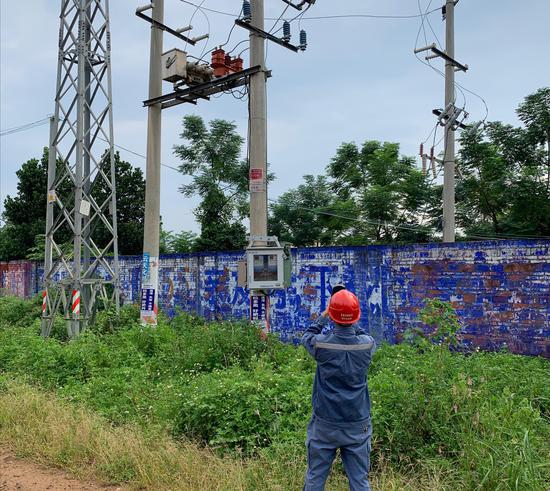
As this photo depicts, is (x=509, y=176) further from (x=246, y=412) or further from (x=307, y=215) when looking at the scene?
(x=246, y=412)

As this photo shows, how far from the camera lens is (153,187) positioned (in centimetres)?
1092

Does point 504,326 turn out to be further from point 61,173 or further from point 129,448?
point 61,173

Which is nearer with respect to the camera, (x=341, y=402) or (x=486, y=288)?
(x=341, y=402)

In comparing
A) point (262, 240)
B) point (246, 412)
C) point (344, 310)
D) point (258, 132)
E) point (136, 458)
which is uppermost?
point (258, 132)

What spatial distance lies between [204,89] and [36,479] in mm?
7766

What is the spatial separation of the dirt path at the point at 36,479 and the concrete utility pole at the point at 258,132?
4.96 meters

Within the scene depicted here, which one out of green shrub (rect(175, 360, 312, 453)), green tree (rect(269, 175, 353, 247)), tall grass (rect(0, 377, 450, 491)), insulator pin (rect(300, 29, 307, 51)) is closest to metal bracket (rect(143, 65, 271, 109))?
insulator pin (rect(300, 29, 307, 51))

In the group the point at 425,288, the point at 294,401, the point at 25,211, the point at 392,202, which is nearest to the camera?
the point at 294,401

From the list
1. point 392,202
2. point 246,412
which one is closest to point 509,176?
point 392,202

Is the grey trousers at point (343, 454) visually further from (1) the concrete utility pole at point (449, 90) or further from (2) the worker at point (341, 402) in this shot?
(1) the concrete utility pole at point (449, 90)

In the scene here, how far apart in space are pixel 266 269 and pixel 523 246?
4.17 meters

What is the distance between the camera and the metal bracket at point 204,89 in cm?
977

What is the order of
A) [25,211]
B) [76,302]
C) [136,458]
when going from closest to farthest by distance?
1. [136,458]
2. [76,302]
3. [25,211]

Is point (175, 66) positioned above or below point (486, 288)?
above
